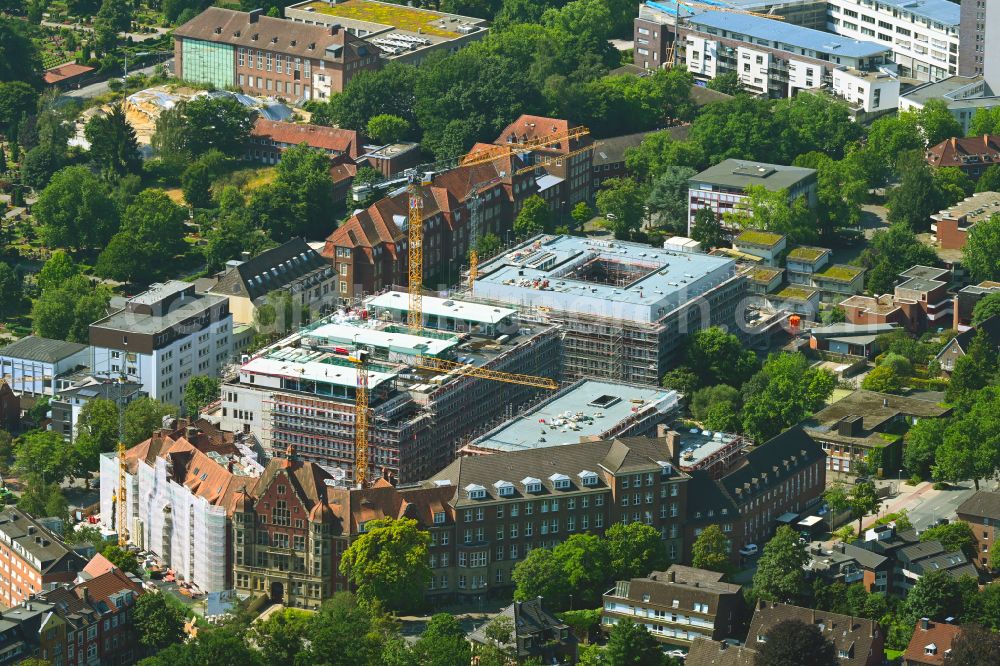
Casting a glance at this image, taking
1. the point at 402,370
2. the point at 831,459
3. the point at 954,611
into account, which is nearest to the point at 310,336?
the point at 402,370

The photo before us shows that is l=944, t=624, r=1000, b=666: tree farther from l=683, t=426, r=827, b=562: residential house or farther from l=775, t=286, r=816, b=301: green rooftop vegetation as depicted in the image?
l=775, t=286, r=816, b=301: green rooftop vegetation

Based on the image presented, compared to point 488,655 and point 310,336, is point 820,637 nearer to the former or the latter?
point 488,655

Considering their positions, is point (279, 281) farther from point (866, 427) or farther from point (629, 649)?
point (629, 649)

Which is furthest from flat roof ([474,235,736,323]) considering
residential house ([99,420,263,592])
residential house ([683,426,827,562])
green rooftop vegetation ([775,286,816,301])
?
residential house ([99,420,263,592])

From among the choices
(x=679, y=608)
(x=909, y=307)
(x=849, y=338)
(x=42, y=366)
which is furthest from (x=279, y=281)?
(x=679, y=608)

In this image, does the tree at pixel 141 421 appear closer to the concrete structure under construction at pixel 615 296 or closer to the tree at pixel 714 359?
the concrete structure under construction at pixel 615 296

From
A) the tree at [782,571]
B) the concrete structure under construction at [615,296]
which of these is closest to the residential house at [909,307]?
the concrete structure under construction at [615,296]
